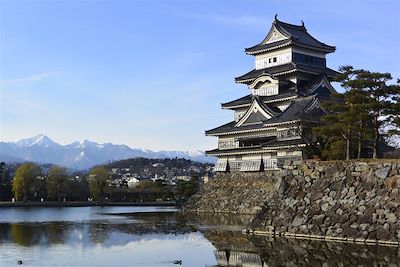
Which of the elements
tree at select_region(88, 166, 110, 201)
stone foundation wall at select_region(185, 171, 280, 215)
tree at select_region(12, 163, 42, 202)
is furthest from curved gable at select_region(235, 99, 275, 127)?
tree at select_region(88, 166, 110, 201)

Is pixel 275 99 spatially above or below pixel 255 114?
above

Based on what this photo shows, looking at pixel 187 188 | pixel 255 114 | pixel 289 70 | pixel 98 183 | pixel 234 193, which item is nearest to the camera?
pixel 234 193

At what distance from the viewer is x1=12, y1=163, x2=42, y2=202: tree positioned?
5644 cm

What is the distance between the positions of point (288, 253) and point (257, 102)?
73.1 feet

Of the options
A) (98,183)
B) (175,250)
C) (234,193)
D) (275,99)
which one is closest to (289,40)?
(275,99)

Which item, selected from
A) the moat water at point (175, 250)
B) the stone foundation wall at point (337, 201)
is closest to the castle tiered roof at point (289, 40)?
the stone foundation wall at point (337, 201)

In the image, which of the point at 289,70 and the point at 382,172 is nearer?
the point at 382,172

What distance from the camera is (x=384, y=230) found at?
1842 cm

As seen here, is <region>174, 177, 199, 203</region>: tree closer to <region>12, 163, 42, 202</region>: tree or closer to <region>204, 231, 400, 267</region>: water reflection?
<region>12, 163, 42, 202</region>: tree

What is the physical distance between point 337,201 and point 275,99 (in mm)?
17900

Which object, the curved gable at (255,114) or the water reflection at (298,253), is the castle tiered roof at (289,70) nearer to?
the curved gable at (255,114)

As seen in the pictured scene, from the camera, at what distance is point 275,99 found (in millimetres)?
37938

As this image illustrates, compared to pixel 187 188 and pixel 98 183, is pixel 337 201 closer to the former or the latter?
pixel 187 188

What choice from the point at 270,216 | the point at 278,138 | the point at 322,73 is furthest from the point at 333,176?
the point at 322,73
